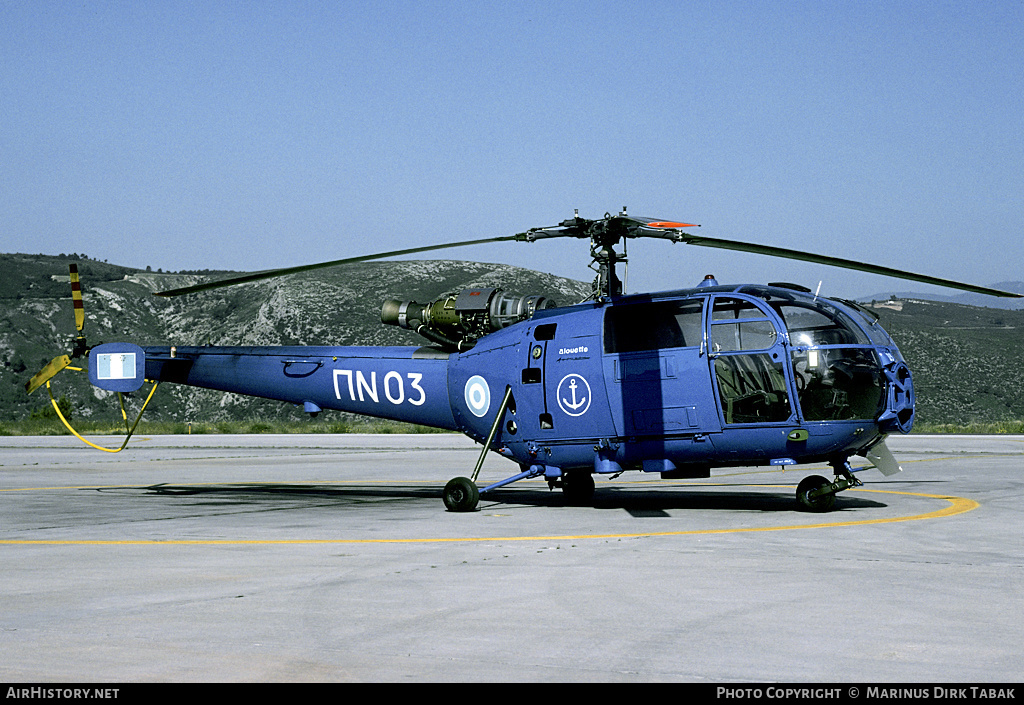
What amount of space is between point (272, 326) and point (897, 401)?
344 feet

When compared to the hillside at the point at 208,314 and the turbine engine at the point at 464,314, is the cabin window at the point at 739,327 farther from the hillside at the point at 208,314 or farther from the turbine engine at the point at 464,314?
the hillside at the point at 208,314

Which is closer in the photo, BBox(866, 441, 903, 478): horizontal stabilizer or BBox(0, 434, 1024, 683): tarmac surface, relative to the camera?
BBox(0, 434, 1024, 683): tarmac surface

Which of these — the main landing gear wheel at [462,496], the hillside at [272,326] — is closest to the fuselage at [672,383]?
the main landing gear wheel at [462,496]

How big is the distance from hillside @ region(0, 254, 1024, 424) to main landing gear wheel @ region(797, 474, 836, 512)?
78.7 meters

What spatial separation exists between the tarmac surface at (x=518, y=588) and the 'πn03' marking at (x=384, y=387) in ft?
6.07

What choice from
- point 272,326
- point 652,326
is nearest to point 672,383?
point 652,326

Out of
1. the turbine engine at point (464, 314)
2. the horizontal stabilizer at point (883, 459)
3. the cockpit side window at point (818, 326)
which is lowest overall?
the horizontal stabilizer at point (883, 459)

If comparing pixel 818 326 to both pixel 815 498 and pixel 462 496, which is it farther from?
pixel 462 496

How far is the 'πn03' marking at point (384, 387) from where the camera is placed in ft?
59.2

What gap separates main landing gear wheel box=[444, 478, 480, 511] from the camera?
15.9 metres

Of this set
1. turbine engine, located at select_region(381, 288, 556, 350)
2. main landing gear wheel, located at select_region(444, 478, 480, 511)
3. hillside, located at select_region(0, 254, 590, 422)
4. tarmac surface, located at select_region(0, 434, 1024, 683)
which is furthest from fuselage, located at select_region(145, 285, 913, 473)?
hillside, located at select_region(0, 254, 590, 422)

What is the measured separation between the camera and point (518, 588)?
8758 millimetres

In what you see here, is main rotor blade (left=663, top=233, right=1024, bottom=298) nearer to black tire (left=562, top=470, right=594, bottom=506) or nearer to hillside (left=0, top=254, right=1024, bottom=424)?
black tire (left=562, top=470, right=594, bottom=506)

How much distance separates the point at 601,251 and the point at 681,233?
174 cm
